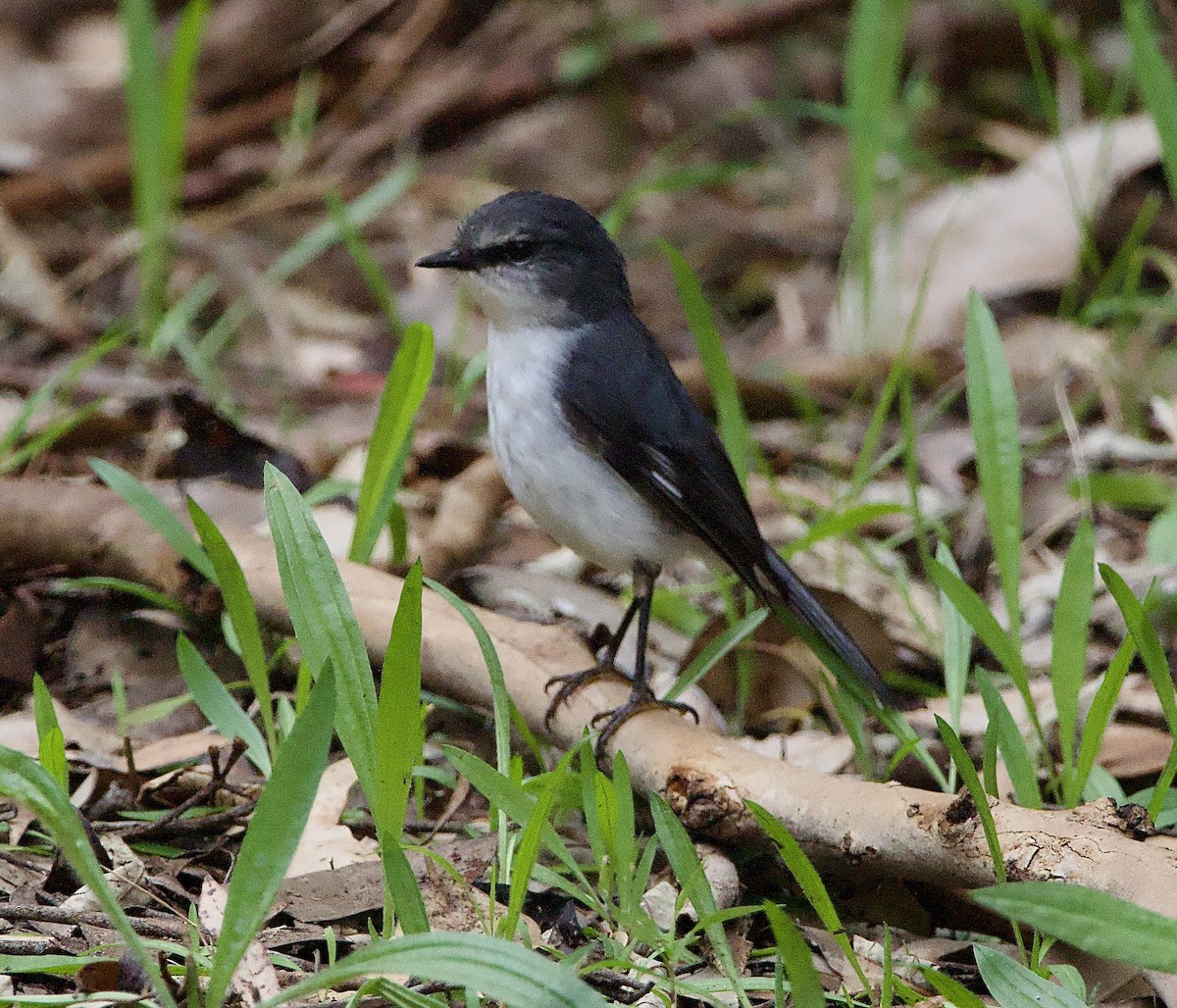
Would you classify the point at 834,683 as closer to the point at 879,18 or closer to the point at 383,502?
the point at 383,502

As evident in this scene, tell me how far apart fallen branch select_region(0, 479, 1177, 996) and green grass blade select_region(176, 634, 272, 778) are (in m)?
0.34

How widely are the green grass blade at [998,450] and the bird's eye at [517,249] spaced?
1.39 meters

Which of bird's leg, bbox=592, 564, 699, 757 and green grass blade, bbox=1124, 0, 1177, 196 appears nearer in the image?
bird's leg, bbox=592, 564, 699, 757

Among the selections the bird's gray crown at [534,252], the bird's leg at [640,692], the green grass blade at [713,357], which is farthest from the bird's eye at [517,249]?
the bird's leg at [640,692]

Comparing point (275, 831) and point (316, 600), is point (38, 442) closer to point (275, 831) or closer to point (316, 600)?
point (316, 600)

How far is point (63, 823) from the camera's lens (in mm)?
2328

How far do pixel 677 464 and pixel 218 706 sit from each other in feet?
4.69

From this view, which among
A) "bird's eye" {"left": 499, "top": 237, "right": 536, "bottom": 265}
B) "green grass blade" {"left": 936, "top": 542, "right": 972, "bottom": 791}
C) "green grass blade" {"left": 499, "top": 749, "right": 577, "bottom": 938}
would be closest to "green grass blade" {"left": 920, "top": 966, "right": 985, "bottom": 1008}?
"green grass blade" {"left": 499, "top": 749, "right": 577, "bottom": 938}

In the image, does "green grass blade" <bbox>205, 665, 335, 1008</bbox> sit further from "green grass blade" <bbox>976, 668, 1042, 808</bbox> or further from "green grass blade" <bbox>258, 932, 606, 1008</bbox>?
"green grass blade" <bbox>976, 668, 1042, 808</bbox>

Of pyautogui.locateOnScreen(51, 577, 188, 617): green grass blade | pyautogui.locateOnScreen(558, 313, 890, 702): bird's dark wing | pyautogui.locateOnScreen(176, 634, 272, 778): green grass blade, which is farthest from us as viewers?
pyautogui.locateOnScreen(558, 313, 890, 702): bird's dark wing

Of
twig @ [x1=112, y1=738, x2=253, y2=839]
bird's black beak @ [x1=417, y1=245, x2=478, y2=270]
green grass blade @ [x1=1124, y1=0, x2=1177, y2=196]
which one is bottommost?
twig @ [x1=112, y1=738, x2=253, y2=839]

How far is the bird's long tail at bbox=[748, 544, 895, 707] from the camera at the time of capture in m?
3.90

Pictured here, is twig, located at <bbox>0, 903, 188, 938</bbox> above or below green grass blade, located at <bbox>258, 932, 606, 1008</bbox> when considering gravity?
below

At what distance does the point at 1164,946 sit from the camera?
7.48 feet
